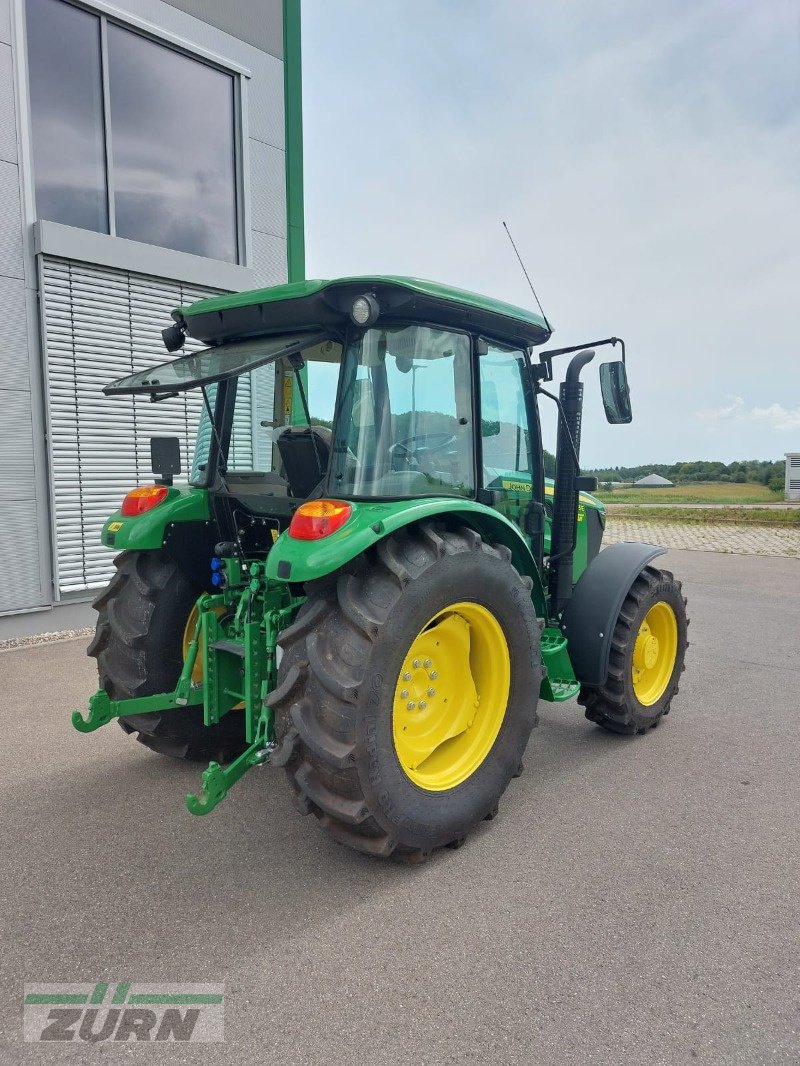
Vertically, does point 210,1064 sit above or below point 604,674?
below

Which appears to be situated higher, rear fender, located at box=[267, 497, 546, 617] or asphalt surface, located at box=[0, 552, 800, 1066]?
rear fender, located at box=[267, 497, 546, 617]

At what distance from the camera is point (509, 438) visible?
12.5 ft

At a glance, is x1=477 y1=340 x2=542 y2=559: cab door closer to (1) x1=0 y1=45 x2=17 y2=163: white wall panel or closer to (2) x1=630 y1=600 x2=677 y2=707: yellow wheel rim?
(2) x1=630 y1=600 x2=677 y2=707: yellow wheel rim

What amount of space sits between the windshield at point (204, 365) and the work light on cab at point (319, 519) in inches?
23.5

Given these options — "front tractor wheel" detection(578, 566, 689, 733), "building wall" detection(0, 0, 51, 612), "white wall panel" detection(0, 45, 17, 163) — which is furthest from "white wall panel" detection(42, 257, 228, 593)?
"front tractor wheel" detection(578, 566, 689, 733)

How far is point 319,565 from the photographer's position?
2.58 meters

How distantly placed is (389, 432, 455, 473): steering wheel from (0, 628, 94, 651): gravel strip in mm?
4694

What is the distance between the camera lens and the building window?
22.3 feet

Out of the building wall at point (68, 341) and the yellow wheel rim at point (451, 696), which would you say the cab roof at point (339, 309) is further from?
the building wall at point (68, 341)

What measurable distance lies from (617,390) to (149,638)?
257 centimetres

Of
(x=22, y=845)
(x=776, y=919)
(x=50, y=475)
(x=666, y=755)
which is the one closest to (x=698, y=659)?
(x=666, y=755)

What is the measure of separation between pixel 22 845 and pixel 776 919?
9.40ft

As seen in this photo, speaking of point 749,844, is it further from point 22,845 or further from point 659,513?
point 659,513

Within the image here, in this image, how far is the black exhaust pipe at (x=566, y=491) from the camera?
4039 mm
